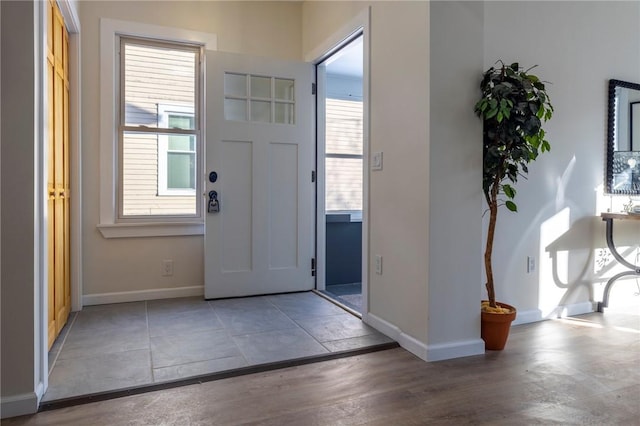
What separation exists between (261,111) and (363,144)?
1.17m

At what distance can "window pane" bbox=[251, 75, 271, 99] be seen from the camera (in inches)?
139

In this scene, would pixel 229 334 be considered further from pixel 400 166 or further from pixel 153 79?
pixel 153 79

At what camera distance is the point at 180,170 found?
3527mm

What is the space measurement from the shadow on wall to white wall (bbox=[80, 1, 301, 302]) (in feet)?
9.16

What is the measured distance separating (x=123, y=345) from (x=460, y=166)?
2158 mm

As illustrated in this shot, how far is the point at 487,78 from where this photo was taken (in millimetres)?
2271

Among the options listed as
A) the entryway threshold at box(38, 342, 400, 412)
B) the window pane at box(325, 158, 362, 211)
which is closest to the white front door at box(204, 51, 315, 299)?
the window pane at box(325, 158, 362, 211)

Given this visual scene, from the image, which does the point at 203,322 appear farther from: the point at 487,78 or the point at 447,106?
the point at 487,78

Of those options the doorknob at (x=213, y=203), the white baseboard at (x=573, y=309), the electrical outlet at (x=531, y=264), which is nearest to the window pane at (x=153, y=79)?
the doorknob at (x=213, y=203)

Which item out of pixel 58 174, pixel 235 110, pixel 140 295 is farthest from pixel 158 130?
pixel 140 295

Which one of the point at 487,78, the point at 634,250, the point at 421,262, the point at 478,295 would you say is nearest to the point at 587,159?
the point at 634,250

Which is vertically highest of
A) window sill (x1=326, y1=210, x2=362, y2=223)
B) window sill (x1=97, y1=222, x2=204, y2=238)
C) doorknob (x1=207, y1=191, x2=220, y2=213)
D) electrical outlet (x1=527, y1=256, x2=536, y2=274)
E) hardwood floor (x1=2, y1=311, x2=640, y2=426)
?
doorknob (x1=207, y1=191, x2=220, y2=213)

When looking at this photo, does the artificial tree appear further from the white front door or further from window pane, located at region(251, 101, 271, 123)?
window pane, located at region(251, 101, 271, 123)

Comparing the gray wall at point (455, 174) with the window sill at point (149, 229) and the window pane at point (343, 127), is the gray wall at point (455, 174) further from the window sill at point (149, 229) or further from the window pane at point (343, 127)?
the window pane at point (343, 127)
